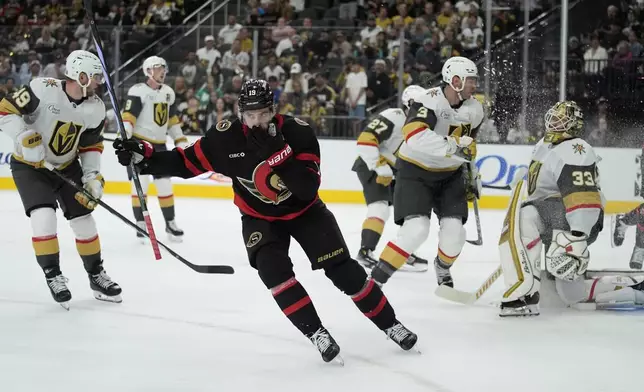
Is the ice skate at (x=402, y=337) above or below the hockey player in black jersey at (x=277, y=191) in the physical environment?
below

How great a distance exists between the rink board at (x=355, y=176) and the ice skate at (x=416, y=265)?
10.4 feet

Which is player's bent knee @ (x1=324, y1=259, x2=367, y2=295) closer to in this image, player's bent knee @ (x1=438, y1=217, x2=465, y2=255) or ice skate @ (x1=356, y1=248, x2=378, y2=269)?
player's bent knee @ (x1=438, y1=217, x2=465, y2=255)

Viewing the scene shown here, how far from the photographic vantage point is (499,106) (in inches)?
356

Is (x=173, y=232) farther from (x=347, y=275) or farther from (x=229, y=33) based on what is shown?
(x=229, y=33)

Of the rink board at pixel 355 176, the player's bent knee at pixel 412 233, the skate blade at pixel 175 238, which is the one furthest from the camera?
the rink board at pixel 355 176

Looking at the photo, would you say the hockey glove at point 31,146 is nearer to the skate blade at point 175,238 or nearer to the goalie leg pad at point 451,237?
the goalie leg pad at point 451,237

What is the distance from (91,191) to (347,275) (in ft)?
5.03

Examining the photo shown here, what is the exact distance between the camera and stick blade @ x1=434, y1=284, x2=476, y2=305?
460 centimetres

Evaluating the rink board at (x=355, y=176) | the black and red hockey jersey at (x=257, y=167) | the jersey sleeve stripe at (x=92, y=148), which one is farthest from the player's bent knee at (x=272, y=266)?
the rink board at (x=355, y=176)

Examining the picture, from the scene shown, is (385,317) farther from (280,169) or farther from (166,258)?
(166,258)

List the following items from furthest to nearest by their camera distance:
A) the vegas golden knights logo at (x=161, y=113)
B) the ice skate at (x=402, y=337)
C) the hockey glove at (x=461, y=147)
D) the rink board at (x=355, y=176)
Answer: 1. the rink board at (x=355, y=176)
2. the vegas golden knights logo at (x=161, y=113)
3. the hockey glove at (x=461, y=147)
4. the ice skate at (x=402, y=337)

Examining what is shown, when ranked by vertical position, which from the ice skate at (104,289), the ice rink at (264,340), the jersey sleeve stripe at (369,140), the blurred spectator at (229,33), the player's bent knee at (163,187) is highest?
the blurred spectator at (229,33)

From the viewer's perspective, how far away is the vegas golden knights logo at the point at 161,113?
6980mm

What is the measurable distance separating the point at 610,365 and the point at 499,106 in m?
5.74
